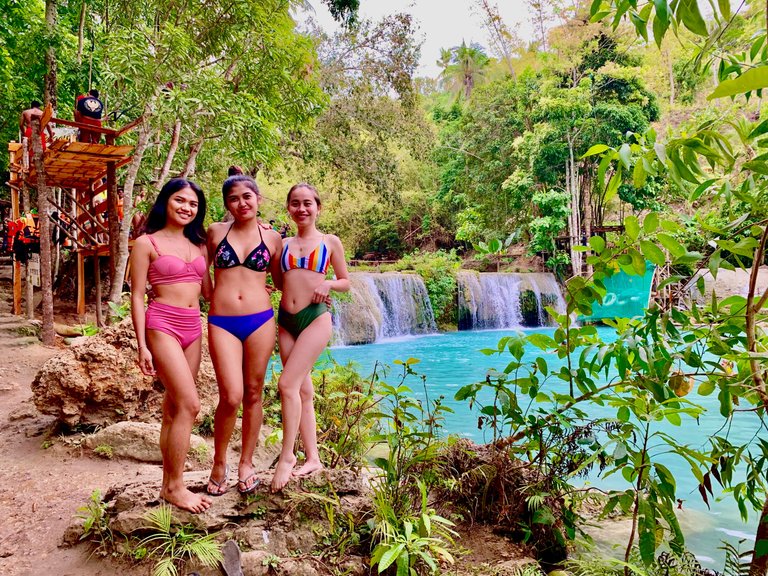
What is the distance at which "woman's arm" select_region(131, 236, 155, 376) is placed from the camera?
2355 millimetres

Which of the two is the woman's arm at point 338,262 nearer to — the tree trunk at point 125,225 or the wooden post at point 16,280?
the tree trunk at point 125,225

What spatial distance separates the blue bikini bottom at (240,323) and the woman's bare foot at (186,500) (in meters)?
0.79

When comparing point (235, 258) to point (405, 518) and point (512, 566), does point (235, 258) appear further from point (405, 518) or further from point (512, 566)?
point (512, 566)

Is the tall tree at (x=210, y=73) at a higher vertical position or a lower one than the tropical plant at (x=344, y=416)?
higher

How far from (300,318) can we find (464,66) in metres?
24.3

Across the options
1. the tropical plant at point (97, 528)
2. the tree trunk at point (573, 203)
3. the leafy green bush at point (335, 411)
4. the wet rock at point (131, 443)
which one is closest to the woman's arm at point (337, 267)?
the leafy green bush at point (335, 411)

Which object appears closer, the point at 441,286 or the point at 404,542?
the point at 404,542

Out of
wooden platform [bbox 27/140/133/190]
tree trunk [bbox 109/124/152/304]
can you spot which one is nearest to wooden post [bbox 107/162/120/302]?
tree trunk [bbox 109/124/152/304]

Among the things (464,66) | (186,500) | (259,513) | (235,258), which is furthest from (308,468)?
(464,66)

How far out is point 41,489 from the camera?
10.9ft

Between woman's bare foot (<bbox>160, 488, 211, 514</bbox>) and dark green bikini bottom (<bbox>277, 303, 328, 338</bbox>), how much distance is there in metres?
0.91

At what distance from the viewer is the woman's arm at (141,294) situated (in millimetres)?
2355

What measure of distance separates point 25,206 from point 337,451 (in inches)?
435

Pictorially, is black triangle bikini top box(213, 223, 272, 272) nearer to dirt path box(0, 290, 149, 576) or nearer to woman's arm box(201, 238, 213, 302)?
woman's arm box(201, 238, 213, 302)
